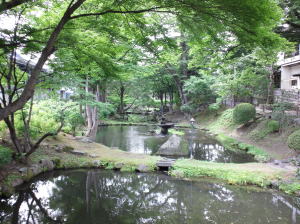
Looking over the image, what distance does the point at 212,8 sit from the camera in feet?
11.3

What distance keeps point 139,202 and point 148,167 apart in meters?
2.46

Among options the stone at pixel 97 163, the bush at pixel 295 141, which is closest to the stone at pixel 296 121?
the bush at pixel 295 141

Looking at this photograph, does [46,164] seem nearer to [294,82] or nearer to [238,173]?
[238,173]

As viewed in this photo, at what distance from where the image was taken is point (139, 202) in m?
Answer: 5.81

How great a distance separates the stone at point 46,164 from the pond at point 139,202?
0.34 m

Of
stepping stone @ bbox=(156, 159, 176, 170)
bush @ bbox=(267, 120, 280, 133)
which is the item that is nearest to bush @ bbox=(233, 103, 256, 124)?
bush @ bbox=(267, 120, 280, 133)

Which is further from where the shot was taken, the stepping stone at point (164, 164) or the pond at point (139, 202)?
the stepping stone at point (164, 164)

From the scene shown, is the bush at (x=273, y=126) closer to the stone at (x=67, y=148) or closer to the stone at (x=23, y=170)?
the stone at (x=67, y=148)

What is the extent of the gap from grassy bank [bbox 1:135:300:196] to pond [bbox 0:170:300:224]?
0.39m

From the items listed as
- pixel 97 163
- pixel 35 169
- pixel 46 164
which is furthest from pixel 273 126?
pixel 35 169

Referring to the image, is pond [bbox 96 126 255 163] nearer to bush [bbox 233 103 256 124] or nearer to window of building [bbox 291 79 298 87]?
bush [bbox 233 103 256 124]

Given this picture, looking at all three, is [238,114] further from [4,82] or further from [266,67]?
[4,82]

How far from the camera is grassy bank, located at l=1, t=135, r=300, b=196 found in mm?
6707

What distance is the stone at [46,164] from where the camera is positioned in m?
7.61
